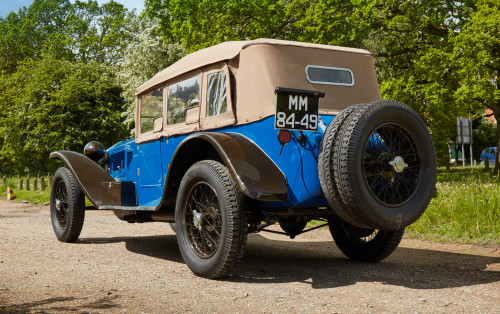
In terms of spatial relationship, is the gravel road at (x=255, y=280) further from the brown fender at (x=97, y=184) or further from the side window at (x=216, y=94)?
the side window at (x=216, y=94)

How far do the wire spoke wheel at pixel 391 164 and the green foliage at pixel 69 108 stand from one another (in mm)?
28040

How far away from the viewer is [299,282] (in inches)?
195

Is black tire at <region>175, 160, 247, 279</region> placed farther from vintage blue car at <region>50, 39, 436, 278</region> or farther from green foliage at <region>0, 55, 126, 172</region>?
green foliage at <region>0, 55, 126, 172</region>

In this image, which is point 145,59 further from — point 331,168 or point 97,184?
point 331,168

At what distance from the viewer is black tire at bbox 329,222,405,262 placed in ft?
19.4

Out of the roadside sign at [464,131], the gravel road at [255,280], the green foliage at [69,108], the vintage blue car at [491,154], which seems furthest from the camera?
the vintage blue car at [491,154]

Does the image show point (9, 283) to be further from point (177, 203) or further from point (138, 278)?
point (177, 203)

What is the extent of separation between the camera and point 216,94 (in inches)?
224

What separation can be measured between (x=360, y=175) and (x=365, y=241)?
1.95 metres

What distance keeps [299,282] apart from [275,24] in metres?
18.8

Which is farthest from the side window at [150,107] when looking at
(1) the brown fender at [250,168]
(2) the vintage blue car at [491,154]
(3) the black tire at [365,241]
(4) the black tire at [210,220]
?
(2) the vintage blue car at [491,154]

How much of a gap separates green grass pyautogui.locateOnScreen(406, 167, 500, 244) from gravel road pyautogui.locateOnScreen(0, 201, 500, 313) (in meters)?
0.41

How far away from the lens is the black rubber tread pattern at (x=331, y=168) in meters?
4.59

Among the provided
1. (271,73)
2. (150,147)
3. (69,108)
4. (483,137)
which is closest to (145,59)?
(69,108)
